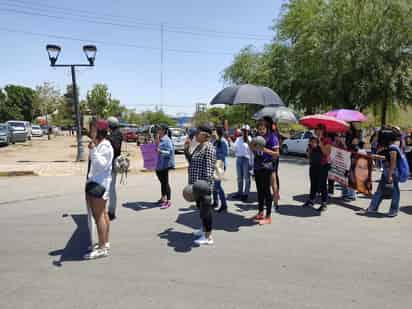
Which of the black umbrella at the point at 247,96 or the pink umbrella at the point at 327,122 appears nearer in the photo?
the pink umbrella at the point at 327,122

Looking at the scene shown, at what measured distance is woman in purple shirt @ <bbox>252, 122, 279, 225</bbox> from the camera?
5215 millimetres

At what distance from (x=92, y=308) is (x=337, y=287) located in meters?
2.42

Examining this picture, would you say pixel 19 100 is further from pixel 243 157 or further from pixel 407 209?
pixel 407 209

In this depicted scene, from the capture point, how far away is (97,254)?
390 centimetres

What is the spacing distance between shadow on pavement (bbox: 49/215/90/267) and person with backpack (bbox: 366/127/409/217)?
5.23m

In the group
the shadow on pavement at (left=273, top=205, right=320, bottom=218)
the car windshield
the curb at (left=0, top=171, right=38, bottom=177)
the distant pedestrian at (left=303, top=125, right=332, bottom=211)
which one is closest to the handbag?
the shadow on pavement at (left=273, top=205, right=320, bottom=218)

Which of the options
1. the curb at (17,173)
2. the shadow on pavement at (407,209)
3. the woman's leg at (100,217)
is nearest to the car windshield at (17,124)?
the curb at (17,173)

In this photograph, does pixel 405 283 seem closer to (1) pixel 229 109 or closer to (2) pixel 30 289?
(2) pixel 30 289

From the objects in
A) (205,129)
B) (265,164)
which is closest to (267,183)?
(265,164)

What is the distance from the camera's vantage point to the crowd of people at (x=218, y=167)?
3824 mm

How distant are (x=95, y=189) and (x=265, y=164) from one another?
277 cm

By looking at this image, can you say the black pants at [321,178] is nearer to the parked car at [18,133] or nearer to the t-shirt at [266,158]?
the t-shirt at [266,158]

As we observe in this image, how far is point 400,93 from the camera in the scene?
15633 mm

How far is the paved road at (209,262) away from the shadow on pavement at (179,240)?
16 millimetres
